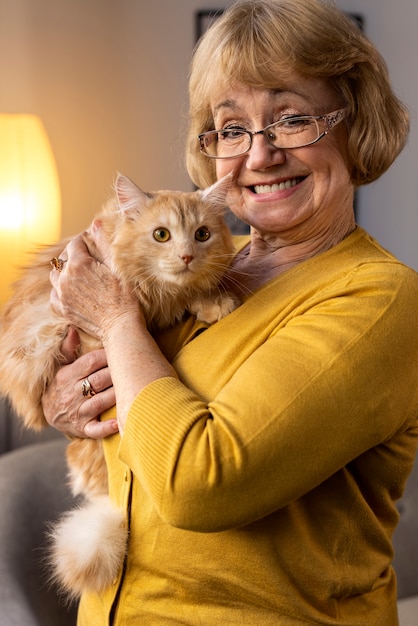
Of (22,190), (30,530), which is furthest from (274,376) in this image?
(22,190)

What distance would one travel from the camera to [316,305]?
4.22 feet

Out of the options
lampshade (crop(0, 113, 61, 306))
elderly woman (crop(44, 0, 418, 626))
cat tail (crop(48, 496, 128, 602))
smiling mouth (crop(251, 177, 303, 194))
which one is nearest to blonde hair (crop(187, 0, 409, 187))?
elderly woman (crop(44, 0, 418, 626))

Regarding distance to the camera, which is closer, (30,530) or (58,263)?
(58,263)

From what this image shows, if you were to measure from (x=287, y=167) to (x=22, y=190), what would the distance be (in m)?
2.04

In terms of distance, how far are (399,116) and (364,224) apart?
94.2 inches

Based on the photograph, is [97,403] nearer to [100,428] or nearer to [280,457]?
[100,428]

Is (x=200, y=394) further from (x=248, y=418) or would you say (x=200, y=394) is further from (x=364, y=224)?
(x=364, y=224)

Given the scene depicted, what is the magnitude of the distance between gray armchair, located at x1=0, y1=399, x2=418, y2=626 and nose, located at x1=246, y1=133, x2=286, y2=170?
1164mm

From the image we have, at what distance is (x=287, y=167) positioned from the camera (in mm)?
1473

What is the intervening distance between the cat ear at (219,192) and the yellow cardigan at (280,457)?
217mm

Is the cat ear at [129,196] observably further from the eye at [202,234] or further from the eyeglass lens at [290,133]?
the eyeglass lens at [290,133]

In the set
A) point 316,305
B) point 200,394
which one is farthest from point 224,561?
point 316,305

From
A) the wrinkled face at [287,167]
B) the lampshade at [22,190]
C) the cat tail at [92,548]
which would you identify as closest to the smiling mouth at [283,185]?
the wrinkled face at [287,167]

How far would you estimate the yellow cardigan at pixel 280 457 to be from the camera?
3.62ft
